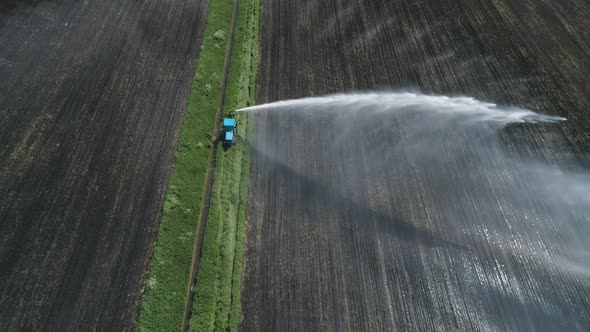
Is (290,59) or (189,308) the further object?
(290,59)

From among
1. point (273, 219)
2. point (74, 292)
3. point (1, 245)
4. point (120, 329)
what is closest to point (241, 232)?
point (273, 219)

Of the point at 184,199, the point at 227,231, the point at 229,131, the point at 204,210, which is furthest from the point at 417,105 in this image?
the point at 184,199

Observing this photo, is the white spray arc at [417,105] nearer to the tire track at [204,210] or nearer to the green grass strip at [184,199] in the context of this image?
the tire track at [204,210]

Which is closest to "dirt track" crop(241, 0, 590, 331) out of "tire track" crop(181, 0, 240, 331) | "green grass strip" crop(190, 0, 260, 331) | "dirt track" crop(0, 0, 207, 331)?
"green grass strip" crop(190, 0, 260, 331)

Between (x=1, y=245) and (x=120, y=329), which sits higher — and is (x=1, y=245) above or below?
above

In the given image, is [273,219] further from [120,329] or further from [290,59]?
[290,59]

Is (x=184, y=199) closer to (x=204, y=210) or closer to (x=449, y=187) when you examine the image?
(x=204, y=210)

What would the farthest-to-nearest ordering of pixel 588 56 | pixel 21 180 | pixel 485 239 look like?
pixel 588 56 < pixel 21 180 < pixel 485 239
